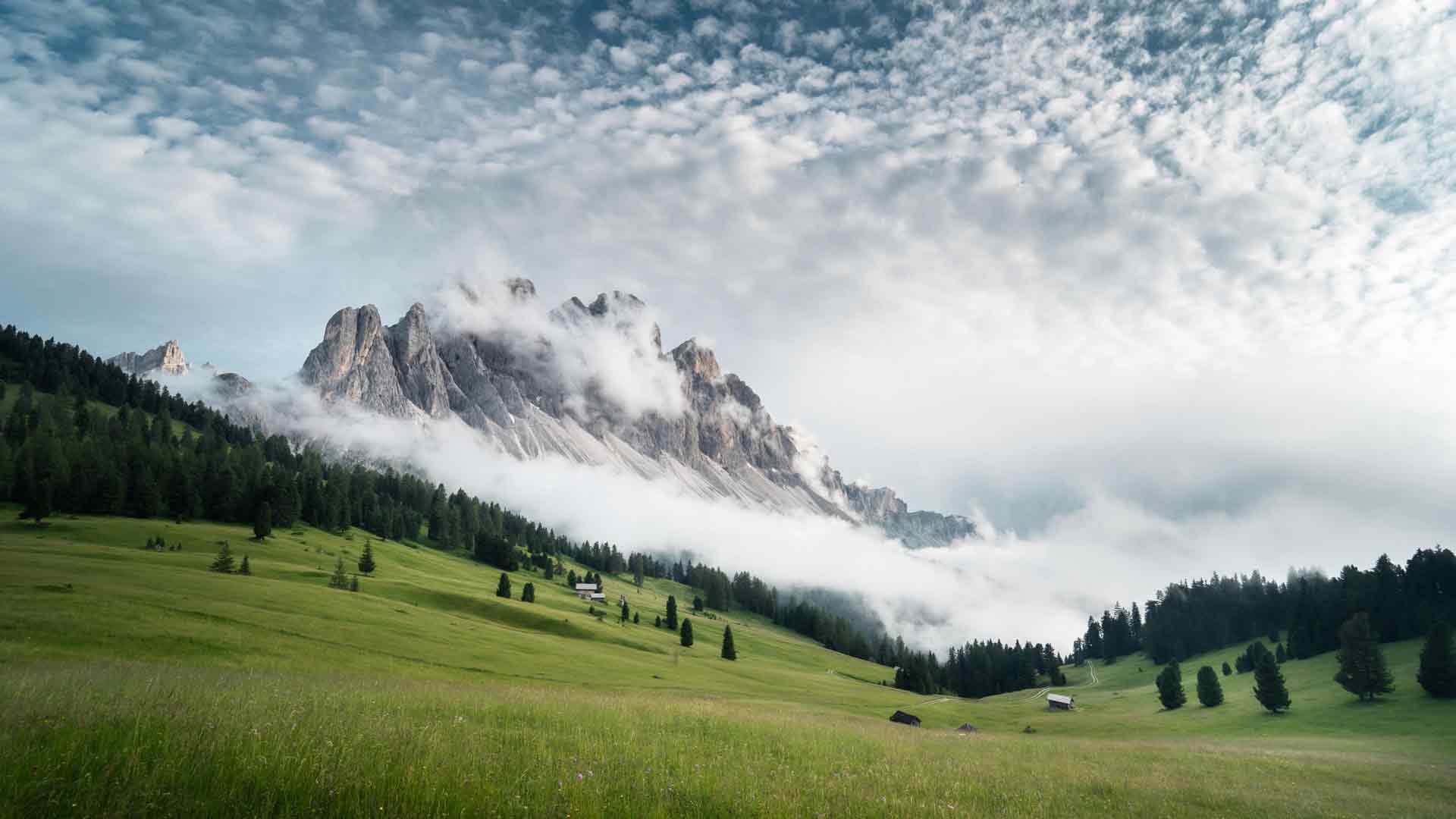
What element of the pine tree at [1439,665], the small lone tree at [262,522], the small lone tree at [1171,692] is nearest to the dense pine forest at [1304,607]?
the pine tree at [1439,665]

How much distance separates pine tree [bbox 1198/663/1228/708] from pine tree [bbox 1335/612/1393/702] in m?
18.9

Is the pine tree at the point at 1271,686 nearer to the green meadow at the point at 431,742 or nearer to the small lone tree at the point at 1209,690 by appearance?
the green meadow at the point at 431,742

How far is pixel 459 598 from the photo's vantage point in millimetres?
98500

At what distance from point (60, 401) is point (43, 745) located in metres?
238

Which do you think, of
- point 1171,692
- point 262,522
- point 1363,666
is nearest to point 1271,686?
point 1363,666

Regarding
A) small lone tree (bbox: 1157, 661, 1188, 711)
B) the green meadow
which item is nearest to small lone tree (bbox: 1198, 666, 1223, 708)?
small lone tree (bbox: 1157, 661, 1188, 711)

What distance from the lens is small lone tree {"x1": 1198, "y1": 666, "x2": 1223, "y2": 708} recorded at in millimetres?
103938

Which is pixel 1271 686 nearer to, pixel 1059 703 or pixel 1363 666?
pixel 1363 666

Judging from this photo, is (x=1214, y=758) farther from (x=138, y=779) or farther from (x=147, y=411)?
(x=147, y=411)

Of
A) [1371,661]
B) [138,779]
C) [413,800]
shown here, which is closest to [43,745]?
[138,779]

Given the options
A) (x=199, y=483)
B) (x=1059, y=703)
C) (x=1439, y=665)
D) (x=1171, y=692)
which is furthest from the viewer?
(x=199, y=483)

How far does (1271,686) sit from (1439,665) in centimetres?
1774

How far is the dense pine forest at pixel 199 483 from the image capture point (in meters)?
108

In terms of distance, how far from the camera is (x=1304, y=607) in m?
141
